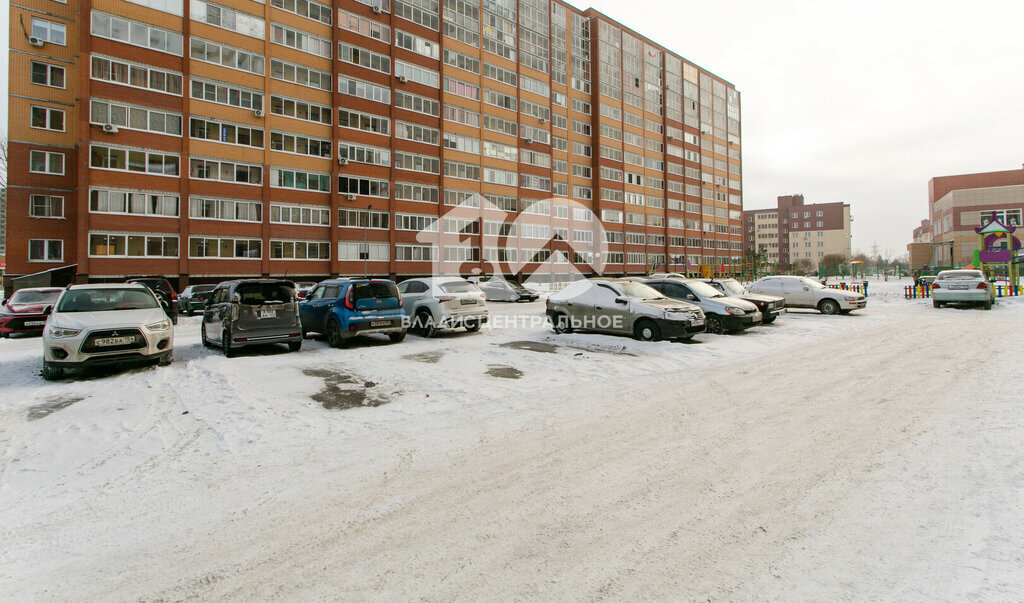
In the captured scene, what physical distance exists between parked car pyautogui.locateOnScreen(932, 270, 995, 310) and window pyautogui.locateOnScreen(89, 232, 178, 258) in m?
41.6

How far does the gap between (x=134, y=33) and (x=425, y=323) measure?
32.6m

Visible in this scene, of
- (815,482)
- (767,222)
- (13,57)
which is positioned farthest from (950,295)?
(767,222)

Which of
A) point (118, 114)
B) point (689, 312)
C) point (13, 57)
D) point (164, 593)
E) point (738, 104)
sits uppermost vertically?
point (738, 104)

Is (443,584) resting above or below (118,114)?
below

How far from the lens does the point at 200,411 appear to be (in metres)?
6.34

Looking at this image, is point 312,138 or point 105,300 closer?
point 105,300

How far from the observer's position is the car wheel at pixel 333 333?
12.0 metres

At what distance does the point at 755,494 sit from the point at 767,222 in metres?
169

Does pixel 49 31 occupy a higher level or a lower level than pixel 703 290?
higher

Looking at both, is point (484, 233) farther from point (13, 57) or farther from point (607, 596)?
point (607, 596)

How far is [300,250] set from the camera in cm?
3781

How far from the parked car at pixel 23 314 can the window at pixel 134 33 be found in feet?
78.8

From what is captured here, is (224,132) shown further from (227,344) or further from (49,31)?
(227,344)

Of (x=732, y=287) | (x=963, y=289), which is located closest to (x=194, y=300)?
(x=732, y=287)
